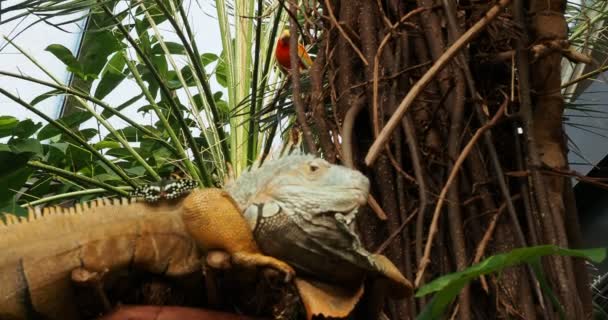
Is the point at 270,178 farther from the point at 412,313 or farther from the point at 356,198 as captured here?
the point at 412,313

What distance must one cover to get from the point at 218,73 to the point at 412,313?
2.63 meters

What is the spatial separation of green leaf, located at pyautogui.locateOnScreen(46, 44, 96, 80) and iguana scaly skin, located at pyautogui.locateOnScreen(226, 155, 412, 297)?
2516mm

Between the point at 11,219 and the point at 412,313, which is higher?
the point at 11,219

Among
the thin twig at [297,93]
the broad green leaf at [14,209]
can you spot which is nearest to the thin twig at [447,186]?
the thin twig at [297,93]

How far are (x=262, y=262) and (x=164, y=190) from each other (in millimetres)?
210

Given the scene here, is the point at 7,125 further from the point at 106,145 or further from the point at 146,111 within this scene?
the point at 146,111

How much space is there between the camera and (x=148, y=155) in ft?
11.7

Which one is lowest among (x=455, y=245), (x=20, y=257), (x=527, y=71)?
(x=455, y=245)

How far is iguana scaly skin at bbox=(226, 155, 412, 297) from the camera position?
130 centimetres

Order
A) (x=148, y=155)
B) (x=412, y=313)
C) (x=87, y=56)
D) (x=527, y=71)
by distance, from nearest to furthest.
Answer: (x=412, y=313) < (x=527, y=71) < (x=148, y=155) < (x=87, y=56)

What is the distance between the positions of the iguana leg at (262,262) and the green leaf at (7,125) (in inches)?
92.3

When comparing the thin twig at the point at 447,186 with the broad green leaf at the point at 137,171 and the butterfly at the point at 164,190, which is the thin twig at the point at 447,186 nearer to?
the butterfly at the point at 164,190

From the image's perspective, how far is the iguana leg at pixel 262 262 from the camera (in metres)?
1.30

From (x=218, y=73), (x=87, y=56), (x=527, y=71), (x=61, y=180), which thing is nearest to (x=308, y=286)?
(x=527, y=71)
